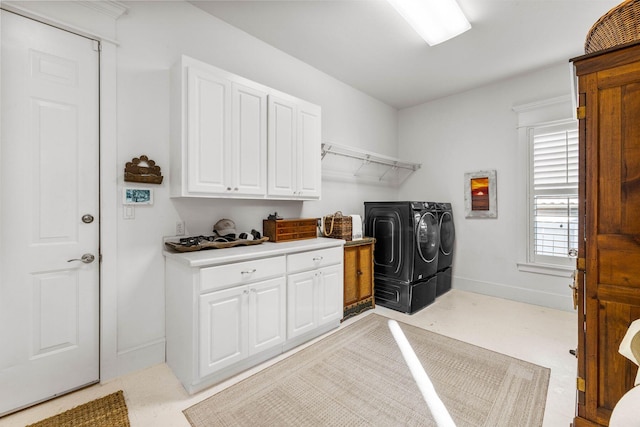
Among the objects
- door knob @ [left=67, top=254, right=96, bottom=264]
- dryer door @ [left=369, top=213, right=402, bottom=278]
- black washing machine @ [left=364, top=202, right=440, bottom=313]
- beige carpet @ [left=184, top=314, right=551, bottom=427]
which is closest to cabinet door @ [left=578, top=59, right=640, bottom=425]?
beige carpet @ [left=184, top=314, right=551, bottom=427]

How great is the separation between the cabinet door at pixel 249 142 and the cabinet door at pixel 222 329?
2.74 feet

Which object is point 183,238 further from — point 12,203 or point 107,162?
point 12,203

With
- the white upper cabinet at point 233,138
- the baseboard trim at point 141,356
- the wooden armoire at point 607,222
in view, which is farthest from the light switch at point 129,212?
the wooden armoire at point 607,222

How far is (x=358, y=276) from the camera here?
313cm

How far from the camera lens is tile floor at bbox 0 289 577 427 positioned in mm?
1646

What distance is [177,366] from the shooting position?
78.3 inches

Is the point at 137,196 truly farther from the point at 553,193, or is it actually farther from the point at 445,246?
the point at 553,193

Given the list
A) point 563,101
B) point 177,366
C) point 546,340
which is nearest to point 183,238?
point 177,366

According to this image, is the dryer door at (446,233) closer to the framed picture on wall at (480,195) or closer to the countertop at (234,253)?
the framed picture on wall at (480,195)

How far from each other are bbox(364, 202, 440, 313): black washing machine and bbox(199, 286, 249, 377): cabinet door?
1888mm

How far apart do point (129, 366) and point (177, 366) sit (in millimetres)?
381

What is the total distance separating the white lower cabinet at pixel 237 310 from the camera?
1809mm

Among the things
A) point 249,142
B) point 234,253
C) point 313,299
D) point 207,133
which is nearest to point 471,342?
point 313,299

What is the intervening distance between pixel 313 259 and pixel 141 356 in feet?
4.93
